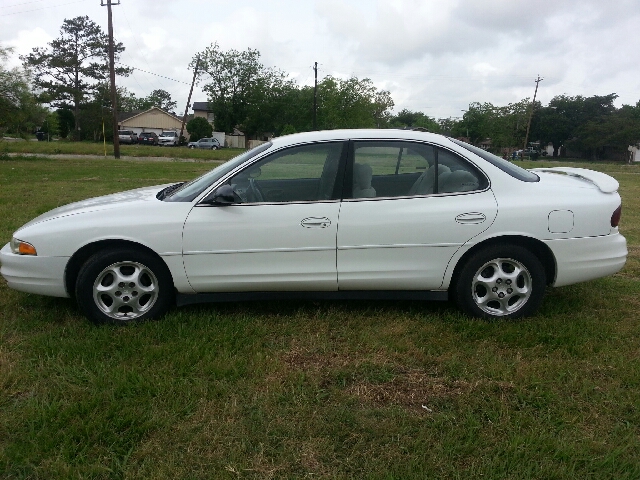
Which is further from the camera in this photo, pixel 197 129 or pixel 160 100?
pixel 160 100

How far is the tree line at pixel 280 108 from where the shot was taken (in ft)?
196

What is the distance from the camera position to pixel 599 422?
265 centimetres

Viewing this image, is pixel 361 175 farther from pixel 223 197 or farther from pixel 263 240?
pixel 223 197

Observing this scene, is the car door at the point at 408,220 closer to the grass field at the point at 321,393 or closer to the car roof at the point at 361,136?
the car roof at the point at 361,136

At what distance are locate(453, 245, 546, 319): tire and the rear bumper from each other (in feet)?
0.53

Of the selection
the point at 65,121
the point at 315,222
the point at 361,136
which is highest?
the point at 65,121

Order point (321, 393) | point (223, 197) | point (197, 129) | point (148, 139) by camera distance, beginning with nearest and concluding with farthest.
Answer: point (321, 393), point (223, 197), point (148, 139), point (197, 129)

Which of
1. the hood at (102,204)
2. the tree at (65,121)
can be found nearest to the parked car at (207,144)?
the tree at (65,121)

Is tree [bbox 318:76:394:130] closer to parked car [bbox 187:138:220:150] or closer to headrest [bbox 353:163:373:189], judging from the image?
parked car [bbox 187:138:220:150]

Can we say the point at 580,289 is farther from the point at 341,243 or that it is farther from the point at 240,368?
the point at 240,368

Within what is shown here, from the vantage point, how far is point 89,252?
148 inches

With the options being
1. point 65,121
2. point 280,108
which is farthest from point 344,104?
point 65,121

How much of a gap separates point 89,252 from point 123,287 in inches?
14.4

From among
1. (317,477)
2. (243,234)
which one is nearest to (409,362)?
(317,477)
